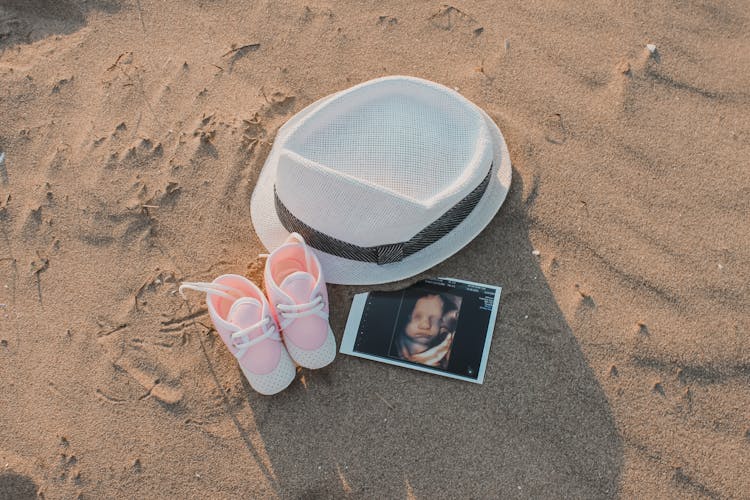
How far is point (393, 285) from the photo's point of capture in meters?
Answer: 2.03

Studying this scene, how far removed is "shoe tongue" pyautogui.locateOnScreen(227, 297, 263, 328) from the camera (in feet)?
6.09

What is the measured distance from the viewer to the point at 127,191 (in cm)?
226

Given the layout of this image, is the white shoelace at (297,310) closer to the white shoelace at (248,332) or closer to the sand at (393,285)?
the white shoelace at (248,332)

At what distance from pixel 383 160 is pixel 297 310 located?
0.57 metres

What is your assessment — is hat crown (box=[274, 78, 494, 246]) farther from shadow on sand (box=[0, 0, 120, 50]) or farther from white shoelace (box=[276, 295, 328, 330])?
shadow on sand (box=[0, 0, 120, 50])

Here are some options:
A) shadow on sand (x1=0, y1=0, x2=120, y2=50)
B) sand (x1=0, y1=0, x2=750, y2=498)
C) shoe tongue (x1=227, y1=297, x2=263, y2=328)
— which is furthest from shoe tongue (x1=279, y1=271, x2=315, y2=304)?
shadow on sand (x1=0, y1=0, x2=120, y2=50)

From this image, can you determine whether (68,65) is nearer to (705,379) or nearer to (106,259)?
(106,259)

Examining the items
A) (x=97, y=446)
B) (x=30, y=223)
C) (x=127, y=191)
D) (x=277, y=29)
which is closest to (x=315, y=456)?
(x=97, y=446)

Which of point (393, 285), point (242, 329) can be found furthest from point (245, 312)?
point (393, 285)

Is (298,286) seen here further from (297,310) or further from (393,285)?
(393,285)

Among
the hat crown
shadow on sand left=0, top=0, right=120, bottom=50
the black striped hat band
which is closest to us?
the hat crown

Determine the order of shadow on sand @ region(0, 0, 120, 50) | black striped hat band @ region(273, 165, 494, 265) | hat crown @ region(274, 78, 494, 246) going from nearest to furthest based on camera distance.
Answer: hat crown @ region(274, 78, 494, 246) → black striped hat band @ region(273, 165, 494, 265) → shadow on sand @ region(0, 0, 120, 50)

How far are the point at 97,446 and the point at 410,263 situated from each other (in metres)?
1.18

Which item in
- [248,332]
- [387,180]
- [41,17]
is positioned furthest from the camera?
[41,17]
